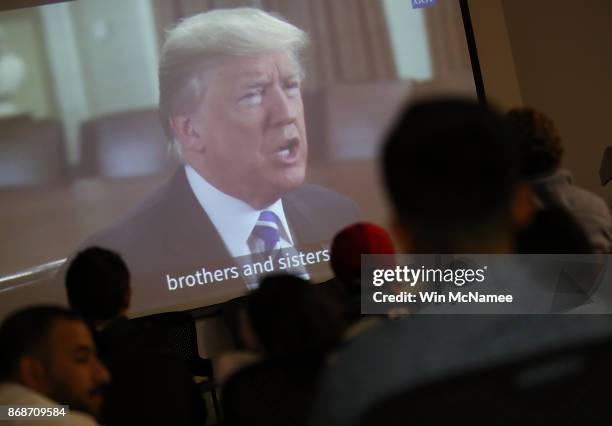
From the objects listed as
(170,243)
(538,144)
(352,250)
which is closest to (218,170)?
(170,243)

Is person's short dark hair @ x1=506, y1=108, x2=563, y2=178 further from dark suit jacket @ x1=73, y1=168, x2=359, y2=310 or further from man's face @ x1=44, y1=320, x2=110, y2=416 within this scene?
dark suit jacket @ x1=73, y1=168, x2=359, y2=310

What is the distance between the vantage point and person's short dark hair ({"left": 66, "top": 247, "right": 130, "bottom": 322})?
8.16 feet

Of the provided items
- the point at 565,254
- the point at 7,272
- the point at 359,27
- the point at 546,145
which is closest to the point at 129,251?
the point at 7,272

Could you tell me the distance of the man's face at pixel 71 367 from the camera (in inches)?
67.7

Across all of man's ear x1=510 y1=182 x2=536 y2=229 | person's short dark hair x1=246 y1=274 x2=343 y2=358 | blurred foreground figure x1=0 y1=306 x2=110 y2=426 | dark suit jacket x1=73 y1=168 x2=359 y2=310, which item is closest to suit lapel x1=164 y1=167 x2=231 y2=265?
dark suit jacket x1=73 y1=168 x2=359 y2=310

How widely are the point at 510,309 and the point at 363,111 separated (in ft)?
13.2

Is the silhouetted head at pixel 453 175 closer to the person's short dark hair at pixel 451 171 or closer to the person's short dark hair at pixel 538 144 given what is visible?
the person's short dark hair at pixel 451 171

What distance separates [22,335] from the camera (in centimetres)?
168

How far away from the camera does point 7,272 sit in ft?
15.1

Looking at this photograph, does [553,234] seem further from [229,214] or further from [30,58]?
[30,58]

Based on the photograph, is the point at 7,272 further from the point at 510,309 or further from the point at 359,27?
the point at 510,309

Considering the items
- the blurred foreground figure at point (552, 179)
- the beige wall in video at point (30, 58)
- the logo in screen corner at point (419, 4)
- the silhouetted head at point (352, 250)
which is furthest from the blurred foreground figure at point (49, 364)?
the logo in screen corner at point (419, 4)

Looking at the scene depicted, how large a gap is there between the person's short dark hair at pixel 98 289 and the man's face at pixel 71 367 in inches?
26.0

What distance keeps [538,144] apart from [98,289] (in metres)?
1.37
